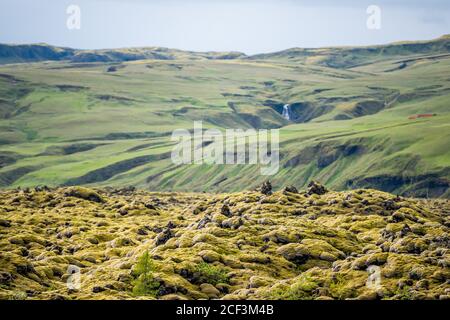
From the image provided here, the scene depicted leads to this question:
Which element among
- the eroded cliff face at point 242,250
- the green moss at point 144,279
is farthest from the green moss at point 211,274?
the green moss at point 144,279

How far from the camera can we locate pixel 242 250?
352ft

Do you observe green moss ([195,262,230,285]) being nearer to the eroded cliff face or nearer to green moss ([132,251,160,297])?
the eroded cliff face

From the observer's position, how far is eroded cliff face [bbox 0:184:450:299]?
85562mm

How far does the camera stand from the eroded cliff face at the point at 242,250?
85562 millimetres

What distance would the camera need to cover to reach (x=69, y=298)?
76.9 m

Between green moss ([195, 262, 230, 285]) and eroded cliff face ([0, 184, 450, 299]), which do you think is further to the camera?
green moss ([195, 262, 230, 285])

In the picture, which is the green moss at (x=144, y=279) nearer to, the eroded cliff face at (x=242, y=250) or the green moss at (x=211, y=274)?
the eroded cliff face at (x=242, y=250)

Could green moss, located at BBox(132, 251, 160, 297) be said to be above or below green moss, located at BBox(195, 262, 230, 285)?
above

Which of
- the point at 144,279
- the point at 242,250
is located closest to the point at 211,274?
the point at 144,279

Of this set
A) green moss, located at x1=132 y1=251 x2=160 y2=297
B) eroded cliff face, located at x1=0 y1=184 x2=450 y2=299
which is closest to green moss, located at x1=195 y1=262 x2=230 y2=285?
eroded cliff face, located at x1=0 y1=184 x2=450 y2=299

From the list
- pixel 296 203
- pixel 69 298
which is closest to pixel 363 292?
pixel 69 298
